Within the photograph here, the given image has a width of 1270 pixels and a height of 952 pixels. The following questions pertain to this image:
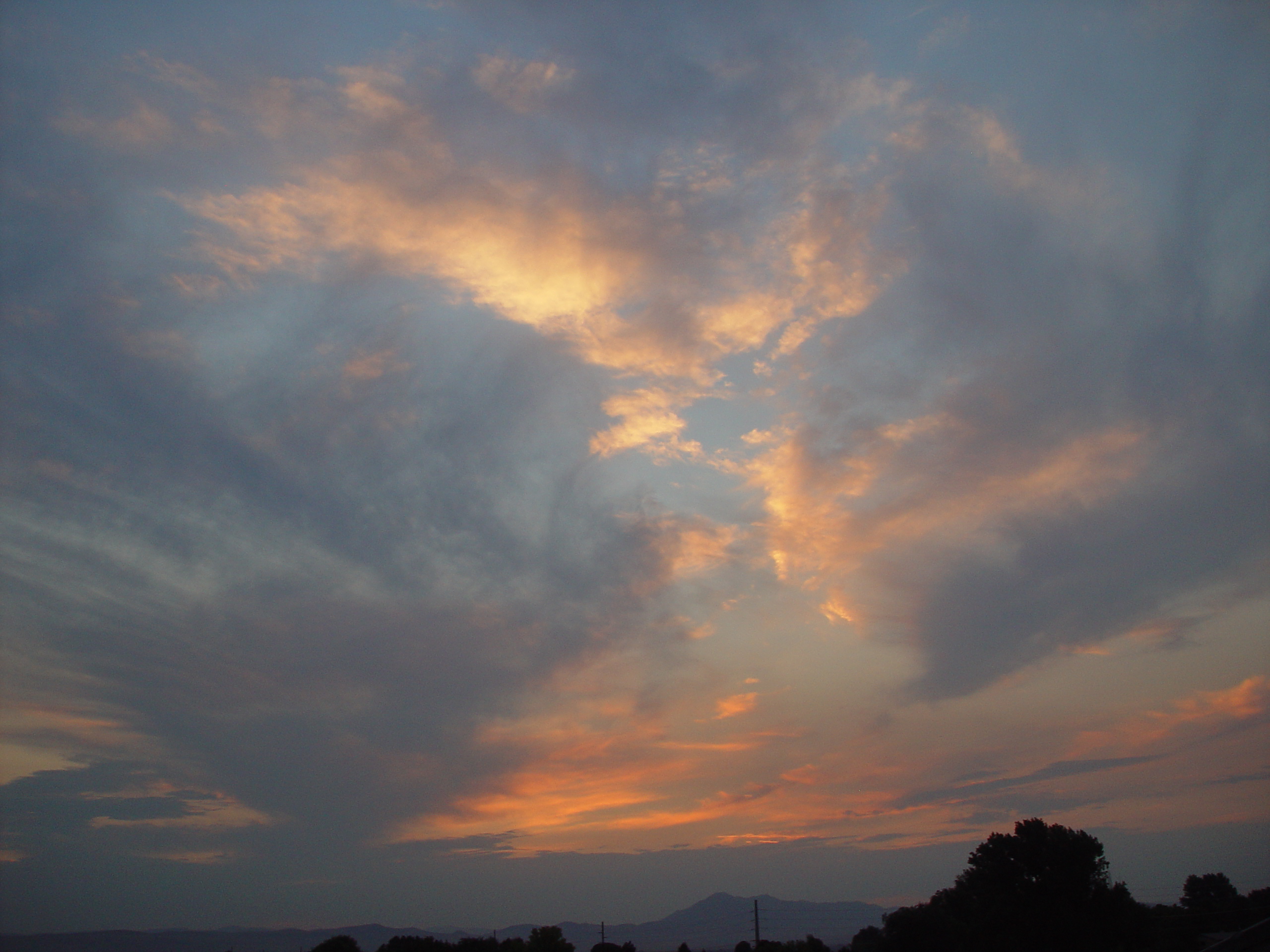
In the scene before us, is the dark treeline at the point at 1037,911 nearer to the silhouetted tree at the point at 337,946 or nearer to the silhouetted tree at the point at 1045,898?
the silhouetted tree at the point at 1045,898

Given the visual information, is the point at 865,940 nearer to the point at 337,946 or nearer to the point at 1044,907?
the point at 1044,907

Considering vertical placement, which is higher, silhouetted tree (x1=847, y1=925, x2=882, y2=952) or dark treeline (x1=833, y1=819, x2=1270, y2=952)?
dark treeline (x1=833, y1=819, x2=1270, y2=952)

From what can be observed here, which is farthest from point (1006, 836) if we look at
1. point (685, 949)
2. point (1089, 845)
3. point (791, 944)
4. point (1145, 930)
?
point (685, 949)

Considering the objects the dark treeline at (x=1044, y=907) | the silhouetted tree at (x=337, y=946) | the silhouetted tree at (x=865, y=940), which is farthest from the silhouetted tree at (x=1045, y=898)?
the silhouetted tree at (x=337, y=946)

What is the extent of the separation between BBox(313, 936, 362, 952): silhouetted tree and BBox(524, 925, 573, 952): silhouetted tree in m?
28.2

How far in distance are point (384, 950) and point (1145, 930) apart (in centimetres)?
9415

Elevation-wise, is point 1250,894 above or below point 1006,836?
below

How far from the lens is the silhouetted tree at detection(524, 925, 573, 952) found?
98938 millimetres

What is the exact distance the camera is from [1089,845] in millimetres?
69875

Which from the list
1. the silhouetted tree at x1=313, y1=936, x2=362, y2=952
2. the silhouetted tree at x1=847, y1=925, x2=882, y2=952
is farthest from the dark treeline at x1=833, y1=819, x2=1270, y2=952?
the silhouetted tree at x1=313, y1=936, x2=362, y2=952

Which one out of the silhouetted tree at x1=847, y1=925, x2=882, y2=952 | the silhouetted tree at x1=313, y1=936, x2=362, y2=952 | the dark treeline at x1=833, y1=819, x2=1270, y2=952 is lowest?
the silhouetted tree at x1=847, y1=925, x2=882, y2=952

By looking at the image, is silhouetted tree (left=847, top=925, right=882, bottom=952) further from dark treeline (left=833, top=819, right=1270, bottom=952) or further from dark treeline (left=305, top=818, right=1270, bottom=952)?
dark treeline (left=833, top=819, right=1270, bottom=952)

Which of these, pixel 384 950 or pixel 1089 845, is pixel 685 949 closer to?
pixel 384 950

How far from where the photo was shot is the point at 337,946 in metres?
109
